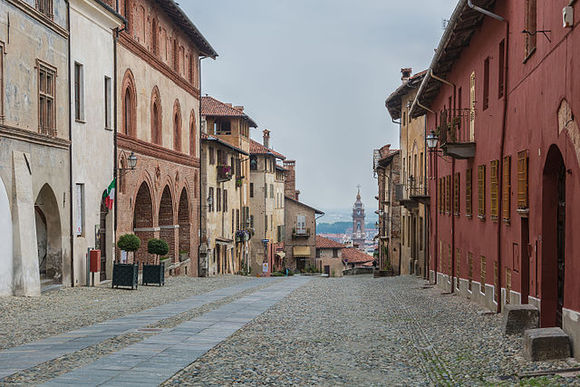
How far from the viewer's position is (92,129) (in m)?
26.0

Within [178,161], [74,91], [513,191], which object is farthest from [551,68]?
[178,161]

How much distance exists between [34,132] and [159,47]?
1529cm

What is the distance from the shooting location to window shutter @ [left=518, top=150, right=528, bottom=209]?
13859mm

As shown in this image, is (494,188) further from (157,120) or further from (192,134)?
(192,134)

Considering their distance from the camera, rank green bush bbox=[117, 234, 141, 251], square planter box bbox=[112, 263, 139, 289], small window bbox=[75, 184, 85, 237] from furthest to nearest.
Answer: green bush bbox=[117, 234, 141, 251] < small window bbox=[75, 184, 85, 237] < square planter box bbox=[112, 263, 139, 289]

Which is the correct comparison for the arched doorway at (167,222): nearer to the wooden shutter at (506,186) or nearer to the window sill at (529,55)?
the wooden shutter at (506,186)

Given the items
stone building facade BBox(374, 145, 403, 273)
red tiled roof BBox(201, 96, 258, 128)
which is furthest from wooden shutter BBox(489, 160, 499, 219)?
red tiled roof BBox(201, 96, 258, 128)

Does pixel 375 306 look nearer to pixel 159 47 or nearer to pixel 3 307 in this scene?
pixel 3 307

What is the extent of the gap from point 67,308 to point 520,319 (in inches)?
387

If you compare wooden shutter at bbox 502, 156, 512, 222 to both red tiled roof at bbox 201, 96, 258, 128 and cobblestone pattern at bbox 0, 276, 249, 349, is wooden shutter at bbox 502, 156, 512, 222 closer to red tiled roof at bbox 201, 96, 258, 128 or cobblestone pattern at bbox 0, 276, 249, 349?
cobblestone pattern at bbox 0, 276, 249, 349

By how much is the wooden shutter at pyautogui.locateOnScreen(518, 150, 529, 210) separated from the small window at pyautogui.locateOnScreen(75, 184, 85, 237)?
1473cm

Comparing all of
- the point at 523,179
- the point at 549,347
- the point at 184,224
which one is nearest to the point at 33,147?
the point at 523,179

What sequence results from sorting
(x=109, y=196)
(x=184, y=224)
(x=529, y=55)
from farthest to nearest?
(x=184, y=224)
(x=109, y=196)
(x=529, y=55)

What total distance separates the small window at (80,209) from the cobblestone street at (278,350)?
798 cm
